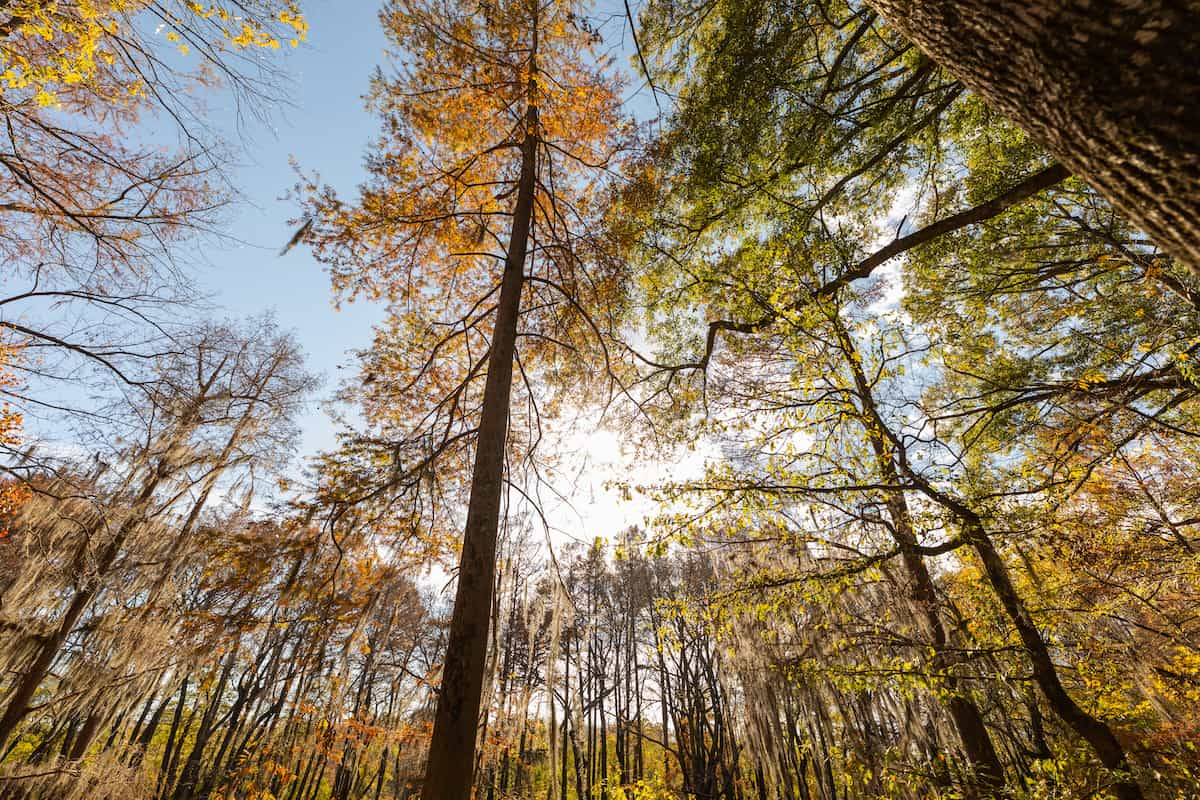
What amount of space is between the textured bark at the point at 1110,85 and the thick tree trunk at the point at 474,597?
3.09 meters

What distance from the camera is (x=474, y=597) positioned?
2.69 meters

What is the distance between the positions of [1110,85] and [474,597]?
323 cm

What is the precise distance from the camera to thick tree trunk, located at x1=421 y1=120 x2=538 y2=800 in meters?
2.27

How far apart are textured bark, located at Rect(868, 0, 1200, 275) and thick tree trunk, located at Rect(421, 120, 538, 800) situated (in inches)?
122

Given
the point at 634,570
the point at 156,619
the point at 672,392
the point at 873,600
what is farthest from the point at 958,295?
the point at 634,570

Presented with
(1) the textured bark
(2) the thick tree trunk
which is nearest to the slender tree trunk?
(1) the textured bark

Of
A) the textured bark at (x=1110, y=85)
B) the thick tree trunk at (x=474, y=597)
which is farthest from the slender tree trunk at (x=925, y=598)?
the thick tree trunk at (x=474, y=597)

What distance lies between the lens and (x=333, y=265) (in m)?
4.34

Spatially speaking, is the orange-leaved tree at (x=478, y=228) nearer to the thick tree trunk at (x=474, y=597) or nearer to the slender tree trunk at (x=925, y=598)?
the thick tree trunk at (x=474, y=597)

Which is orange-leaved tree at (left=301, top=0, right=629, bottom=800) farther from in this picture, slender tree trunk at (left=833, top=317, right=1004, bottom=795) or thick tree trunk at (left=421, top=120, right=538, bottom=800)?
slender tree trunk at (left=833, top=317, right=1004, bottom=795)

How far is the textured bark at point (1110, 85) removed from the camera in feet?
2.20

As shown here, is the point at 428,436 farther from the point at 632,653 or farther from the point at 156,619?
the point at 632,653

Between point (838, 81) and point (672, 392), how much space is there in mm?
3972

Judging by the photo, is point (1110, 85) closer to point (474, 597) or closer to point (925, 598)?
point (474, 597)
